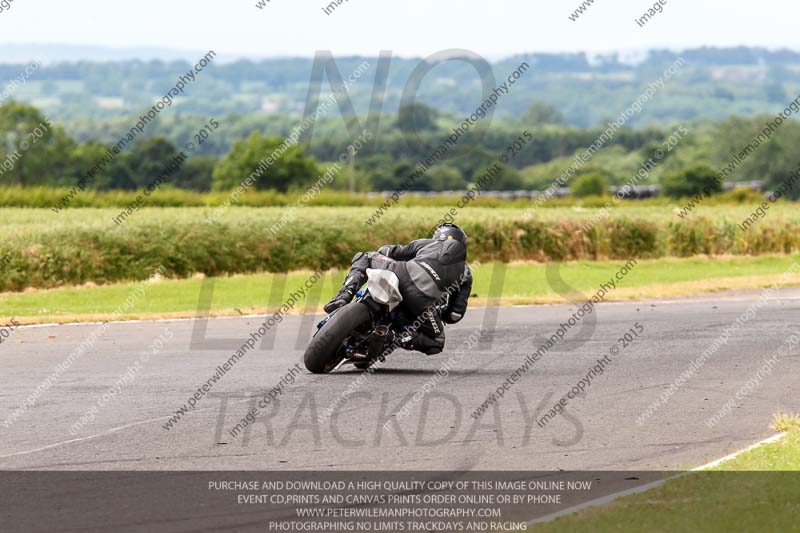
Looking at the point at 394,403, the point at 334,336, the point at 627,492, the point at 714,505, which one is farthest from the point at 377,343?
the point at 714,505

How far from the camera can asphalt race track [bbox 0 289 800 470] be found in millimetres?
9156

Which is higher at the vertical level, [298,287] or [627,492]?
[627,492]

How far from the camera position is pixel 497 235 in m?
33.8

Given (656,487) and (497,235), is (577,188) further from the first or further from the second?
(656,487)

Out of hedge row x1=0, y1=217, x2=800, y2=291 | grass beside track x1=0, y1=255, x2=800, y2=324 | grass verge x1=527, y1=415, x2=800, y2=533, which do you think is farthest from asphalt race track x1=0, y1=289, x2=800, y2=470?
hedge row x1=0, y1=217, x2=800, y2=291

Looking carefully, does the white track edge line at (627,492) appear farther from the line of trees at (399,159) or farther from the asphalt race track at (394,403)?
the line of trees at (399,159)

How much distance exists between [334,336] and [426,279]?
1.22 meters

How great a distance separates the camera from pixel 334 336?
1265 cm

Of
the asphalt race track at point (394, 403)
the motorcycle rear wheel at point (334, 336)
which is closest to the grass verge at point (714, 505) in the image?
the asphalt race track at point (394, 403)

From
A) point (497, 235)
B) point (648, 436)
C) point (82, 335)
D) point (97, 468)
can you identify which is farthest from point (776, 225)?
point (97, 468)

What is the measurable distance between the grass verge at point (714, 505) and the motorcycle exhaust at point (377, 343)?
15.7ft

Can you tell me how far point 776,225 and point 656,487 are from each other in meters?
32.1

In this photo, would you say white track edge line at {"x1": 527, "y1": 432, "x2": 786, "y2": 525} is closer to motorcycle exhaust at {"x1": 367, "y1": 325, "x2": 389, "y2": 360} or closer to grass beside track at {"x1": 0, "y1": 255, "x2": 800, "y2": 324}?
motorcycle exhaust at {"x1": 367, "y1": 325, "x2": 389, "y2": 360}

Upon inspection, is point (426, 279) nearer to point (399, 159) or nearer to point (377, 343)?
point (377, 343)
